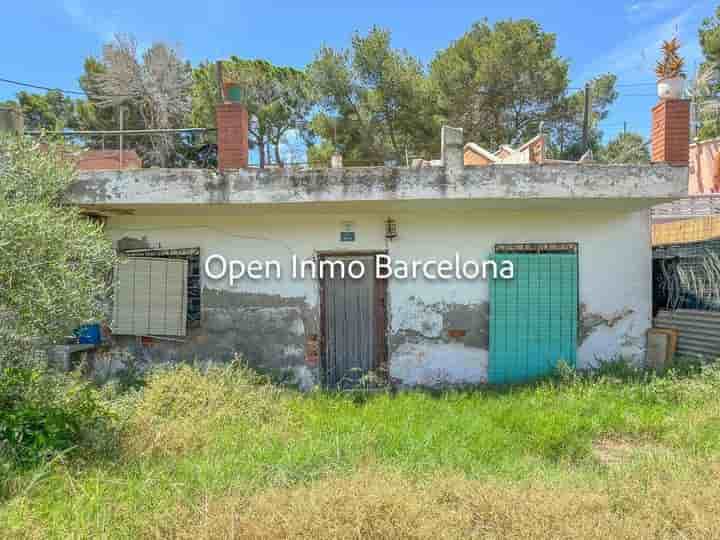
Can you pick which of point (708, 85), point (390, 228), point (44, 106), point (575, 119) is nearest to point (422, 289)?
point (390, 228)

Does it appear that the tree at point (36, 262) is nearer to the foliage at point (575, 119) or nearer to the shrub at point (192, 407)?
the shrub at point (192, 407)

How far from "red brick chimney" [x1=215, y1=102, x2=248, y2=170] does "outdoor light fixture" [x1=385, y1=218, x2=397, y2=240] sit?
2.13m

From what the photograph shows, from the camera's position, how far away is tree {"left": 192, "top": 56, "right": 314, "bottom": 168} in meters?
18.9

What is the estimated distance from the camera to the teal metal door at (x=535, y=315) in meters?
6.63

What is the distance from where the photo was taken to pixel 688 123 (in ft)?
20.0

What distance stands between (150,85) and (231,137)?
15322 mm

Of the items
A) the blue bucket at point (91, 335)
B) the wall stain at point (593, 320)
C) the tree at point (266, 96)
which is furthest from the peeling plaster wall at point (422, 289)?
the tree at point (266, 96)

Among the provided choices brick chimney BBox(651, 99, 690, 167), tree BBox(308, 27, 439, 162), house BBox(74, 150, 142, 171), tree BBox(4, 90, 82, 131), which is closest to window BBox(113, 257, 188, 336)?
house BBox(74, 150, 142, 171)

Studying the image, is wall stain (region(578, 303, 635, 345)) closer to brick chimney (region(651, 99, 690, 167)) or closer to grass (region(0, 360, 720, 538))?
grass (region(0, 360, 720, 538))

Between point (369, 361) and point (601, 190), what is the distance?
391 centimetres

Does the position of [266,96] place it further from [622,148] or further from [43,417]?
[43,417]

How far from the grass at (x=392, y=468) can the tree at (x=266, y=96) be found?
50.8 ft

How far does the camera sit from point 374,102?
55.8 ft

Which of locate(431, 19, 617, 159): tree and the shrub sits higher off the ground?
locate(431, 19, 617, 159): tree
